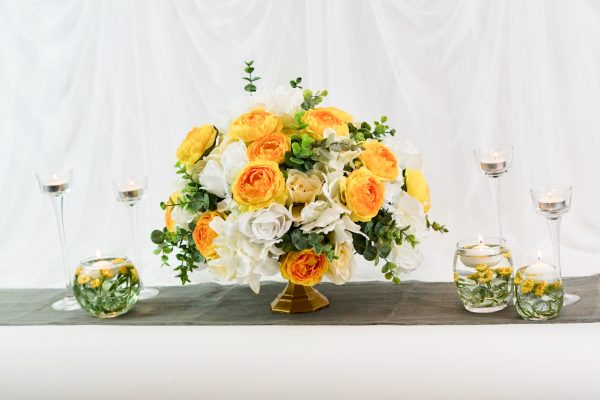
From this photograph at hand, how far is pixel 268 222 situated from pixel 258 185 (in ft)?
0.23

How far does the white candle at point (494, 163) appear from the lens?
1.88 m

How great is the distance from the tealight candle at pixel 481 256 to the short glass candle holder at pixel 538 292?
0.06 metres

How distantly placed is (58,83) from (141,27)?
1.16ft

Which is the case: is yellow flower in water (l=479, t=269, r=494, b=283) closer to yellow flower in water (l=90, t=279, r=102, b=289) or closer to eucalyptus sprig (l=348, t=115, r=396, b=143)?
eucalyptus sprig (l=348, t=115, r=396, b=143)

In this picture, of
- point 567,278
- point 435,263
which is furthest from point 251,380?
point 435,263

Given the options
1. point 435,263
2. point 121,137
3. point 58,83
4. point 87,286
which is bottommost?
point 435,263

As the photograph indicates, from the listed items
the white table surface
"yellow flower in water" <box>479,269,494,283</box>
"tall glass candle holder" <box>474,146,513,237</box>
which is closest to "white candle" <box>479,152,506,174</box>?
"tall glass candle holder" <box>474,146,513,237</box>

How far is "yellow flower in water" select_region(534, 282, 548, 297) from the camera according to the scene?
65.5 inches

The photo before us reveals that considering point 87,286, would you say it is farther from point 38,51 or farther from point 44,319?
point 38,51

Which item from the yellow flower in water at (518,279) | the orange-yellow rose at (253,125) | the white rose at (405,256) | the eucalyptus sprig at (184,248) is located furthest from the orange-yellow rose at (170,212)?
the yellow flower in water at (518,279)

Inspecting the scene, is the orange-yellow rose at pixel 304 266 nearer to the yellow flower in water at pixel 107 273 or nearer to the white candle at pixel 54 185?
the yellow flower in water at pixel 107 273

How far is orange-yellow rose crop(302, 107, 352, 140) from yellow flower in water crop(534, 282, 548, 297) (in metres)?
0.46

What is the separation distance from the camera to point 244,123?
1732 millimetres

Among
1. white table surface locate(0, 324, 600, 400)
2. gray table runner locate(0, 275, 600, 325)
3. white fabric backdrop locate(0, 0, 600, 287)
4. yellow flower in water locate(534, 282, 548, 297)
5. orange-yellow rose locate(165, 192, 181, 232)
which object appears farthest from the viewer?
white fabric backdrop locate(0, 0, 600, 287)
